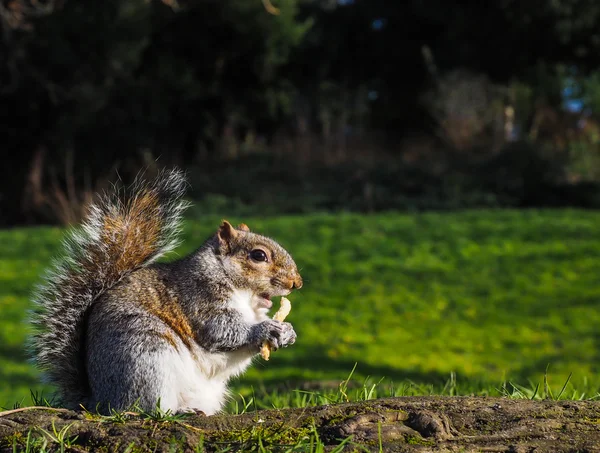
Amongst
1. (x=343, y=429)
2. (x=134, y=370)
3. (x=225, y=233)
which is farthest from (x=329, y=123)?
(x=343, y=429)

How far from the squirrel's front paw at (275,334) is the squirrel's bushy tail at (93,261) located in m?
0.53

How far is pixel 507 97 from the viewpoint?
20.9 meters

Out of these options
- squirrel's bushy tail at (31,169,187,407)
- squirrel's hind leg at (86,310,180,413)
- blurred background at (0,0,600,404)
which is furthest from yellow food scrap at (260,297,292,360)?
blurred background at (0,0,600,404)

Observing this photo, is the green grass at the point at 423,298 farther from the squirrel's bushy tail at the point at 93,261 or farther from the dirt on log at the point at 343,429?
the dirt on log at the point at 343,429

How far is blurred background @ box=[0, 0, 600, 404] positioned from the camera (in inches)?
506

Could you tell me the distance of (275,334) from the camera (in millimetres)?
2639

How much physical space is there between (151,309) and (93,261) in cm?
33

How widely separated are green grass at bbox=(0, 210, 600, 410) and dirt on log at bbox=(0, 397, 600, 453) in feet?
6.03

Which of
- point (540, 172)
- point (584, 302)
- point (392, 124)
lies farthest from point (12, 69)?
point (584, 302)

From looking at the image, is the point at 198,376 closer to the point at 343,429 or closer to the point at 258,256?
the point at 258,256

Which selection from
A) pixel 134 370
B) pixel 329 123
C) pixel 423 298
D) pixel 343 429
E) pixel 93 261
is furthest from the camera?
pixel 329 123

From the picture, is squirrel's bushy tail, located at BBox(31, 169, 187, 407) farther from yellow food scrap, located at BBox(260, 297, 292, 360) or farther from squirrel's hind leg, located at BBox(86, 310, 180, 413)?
yellow food scrap, located at BBox(260, 297, 292, 360)

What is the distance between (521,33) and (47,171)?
499 inches

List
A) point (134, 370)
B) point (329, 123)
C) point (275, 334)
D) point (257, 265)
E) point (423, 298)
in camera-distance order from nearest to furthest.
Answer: point (134, 370), point (275, 334), point (257, 265), point (423, 298), point (329, 123)
